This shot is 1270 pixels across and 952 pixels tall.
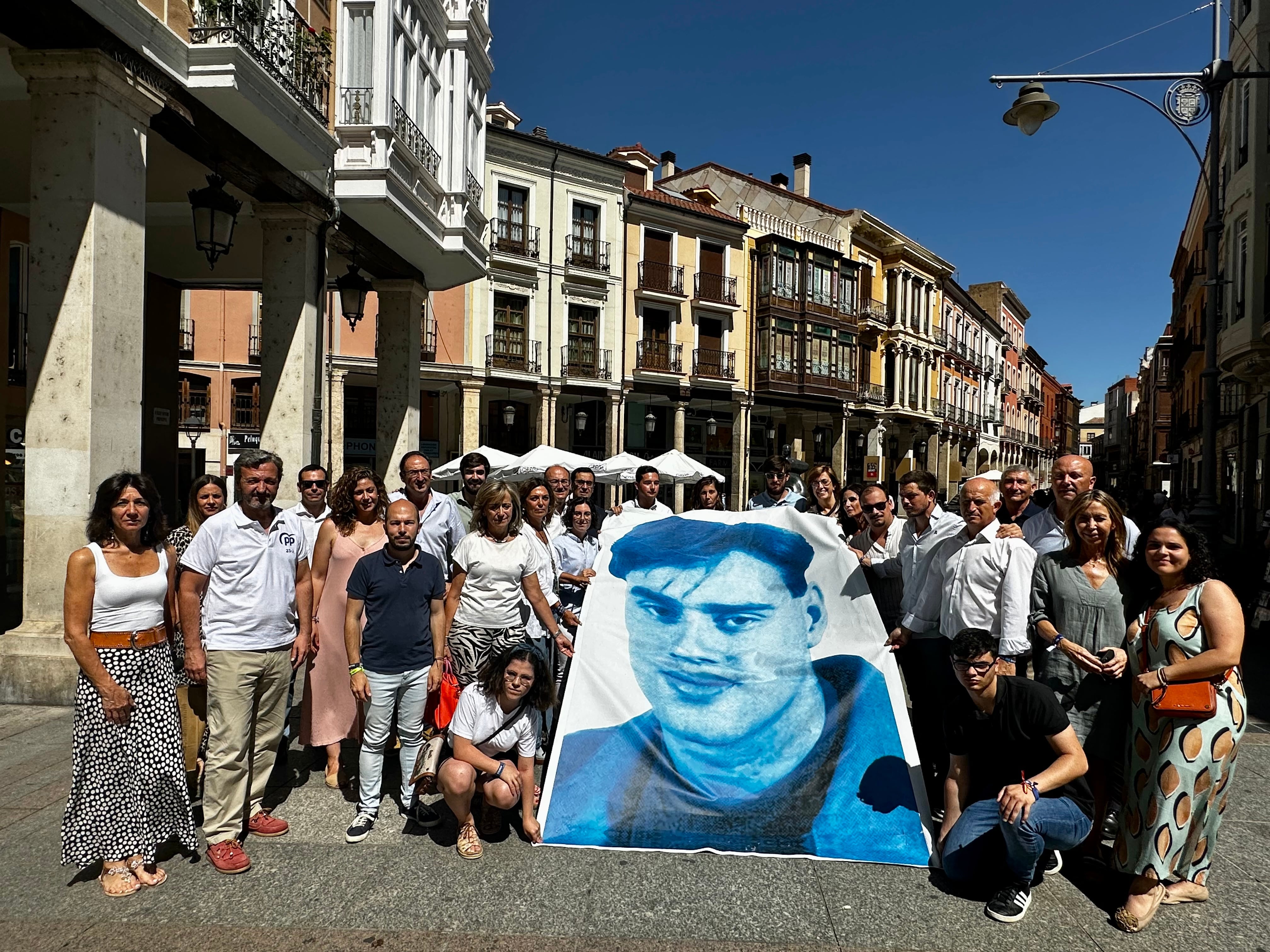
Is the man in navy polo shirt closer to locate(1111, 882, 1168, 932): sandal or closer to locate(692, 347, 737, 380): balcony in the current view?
locate(1111, 882, 1168, 932): sandal

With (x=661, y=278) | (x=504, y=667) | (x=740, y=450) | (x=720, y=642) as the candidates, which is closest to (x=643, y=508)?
(x=720, y=642)

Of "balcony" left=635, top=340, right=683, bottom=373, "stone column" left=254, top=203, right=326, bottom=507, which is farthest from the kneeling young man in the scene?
"balcony" left=635, top=340, right=683, bottom=373

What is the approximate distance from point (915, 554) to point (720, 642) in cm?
123

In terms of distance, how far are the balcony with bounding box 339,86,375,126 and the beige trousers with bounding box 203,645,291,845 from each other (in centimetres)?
841

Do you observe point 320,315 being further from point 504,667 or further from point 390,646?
point 504,667

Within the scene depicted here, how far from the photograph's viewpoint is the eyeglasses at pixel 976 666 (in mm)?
3574

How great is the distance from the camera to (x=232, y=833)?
3.92 m

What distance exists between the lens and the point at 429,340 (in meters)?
27.1

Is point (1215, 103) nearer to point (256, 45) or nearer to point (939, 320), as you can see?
point (256, 45)

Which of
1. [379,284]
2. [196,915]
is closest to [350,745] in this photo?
[196,915]

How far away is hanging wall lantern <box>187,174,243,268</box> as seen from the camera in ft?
26.1

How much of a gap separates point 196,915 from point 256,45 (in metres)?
8.03

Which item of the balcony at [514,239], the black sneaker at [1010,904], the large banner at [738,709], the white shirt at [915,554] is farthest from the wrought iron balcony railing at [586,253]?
the black sneaker at [1010,904]

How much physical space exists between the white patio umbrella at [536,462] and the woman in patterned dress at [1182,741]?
37.2 ft
